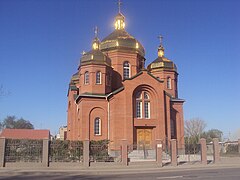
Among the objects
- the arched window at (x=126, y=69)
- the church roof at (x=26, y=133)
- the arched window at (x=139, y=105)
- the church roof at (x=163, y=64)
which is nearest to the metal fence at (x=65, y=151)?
the arched window at (x=139, y=105)

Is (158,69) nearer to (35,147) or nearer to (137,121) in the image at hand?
(137,121)

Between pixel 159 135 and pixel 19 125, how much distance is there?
75679mm

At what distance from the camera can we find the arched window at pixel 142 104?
3228 cm

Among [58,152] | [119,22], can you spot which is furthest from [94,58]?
[58,152]

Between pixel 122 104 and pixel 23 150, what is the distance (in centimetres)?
1213

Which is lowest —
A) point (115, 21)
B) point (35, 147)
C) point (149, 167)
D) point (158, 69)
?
point (149, 167)

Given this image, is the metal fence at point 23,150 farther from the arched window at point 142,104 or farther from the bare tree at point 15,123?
the bare tree at point 15,123

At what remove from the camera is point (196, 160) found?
1054 inches

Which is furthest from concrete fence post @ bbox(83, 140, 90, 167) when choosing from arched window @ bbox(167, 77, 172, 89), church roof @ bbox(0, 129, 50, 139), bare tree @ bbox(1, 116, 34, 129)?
bare tree @ bbox(1, 116, 34, 129)

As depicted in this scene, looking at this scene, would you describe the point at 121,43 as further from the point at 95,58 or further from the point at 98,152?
the point at 98,152

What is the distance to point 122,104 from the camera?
3127 centimetres

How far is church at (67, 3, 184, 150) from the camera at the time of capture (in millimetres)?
31062

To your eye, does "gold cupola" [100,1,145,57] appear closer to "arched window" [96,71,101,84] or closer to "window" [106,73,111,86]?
"window" [106,73,111,86]

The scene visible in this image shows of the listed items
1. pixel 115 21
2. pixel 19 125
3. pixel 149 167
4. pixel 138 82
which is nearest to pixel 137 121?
pixel 138 82
